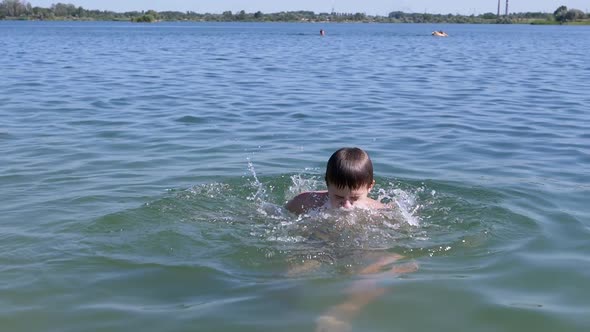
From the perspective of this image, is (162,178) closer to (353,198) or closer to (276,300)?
(353,198)

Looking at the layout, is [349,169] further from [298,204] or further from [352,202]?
[298,204]

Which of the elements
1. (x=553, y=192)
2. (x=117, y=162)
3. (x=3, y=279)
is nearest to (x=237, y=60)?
(x=117, y=162)

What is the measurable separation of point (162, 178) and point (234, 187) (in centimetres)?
101

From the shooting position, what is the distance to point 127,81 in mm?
20438

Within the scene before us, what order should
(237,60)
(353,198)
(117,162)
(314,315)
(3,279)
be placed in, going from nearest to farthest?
(314,315), (3,279), (353,198), (117,162), (237,60)

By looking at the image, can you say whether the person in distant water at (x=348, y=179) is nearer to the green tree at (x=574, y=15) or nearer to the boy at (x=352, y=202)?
the boy at (x=352, y=202)

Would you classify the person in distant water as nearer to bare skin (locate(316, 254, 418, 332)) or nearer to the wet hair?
the wet hair

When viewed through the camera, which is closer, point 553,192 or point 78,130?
point 553,192

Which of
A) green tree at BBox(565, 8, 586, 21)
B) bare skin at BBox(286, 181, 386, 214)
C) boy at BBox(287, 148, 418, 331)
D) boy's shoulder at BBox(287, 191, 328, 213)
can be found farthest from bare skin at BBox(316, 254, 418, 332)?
green tree at BBox(565, 8, 586, 21)

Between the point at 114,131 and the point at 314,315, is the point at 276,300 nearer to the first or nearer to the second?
the point at 314,315

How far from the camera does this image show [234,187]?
8227 millimetres

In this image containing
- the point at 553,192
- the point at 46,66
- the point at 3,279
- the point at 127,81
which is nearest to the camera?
the point at 3,279

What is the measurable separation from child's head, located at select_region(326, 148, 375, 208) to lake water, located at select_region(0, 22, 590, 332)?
18 cm

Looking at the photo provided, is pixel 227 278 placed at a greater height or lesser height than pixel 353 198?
lesser
